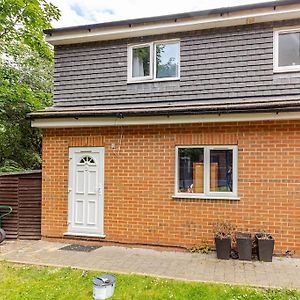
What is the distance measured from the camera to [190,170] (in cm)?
803

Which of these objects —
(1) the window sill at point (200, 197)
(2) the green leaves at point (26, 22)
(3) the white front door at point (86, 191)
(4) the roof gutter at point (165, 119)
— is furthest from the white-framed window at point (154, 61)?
(2) the green leaves at point (26, 22)

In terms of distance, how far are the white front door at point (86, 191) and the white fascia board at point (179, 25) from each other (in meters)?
3.49

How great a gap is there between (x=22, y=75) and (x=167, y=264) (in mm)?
15402

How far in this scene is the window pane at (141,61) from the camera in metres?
9.40

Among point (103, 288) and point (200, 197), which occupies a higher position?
point (200, 197)

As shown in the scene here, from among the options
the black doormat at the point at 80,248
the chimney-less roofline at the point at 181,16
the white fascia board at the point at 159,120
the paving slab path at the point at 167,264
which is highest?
the chimney-less roofline at the point at 181,16

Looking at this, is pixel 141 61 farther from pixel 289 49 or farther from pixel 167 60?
pixel 289 49

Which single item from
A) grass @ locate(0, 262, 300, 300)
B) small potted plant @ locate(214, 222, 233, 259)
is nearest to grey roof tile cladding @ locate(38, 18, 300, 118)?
small potted plant @ locate(214, 222, 233, 259)

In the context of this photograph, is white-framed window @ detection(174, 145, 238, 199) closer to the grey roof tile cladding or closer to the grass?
the grey roof tile cladding

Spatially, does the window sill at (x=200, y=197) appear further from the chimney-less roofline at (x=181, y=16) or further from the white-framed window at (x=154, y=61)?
the chimney-less roofline at (x=181, y=16)

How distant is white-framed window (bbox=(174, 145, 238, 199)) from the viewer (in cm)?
773

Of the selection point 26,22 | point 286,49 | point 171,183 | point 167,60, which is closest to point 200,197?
point 171,183

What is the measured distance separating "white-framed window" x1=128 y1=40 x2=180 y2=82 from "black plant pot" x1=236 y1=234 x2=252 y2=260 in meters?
4.62

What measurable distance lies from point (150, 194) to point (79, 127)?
2699 millimetres
